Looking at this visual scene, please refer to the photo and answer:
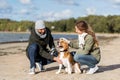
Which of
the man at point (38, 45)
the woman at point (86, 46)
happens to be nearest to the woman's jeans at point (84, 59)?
the woman at point (86, 46)

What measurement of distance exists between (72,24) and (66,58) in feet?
423

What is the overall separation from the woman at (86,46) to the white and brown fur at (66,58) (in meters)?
0.17

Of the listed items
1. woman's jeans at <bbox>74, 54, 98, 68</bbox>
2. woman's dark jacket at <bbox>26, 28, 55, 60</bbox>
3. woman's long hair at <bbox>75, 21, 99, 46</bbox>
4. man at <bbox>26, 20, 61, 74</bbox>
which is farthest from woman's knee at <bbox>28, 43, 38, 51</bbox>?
woman's long hair at <bbox>75, 21, 99, 46</bbox>

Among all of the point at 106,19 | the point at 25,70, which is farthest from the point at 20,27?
the point at 25,70

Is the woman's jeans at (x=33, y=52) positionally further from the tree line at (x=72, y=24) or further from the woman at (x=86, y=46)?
the tree line at (x=72, y=24)

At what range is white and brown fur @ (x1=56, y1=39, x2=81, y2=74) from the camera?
10672 mm

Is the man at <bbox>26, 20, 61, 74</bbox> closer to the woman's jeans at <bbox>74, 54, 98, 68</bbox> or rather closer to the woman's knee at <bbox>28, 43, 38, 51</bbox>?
the woman's knee at <bbox>28, 43, 38, 51</bbox>

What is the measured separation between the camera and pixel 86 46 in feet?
35.1

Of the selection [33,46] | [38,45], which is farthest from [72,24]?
[33,46]

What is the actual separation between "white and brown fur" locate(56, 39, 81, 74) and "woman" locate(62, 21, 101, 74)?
17cm

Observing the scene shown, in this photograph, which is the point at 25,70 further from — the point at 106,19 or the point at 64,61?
the point at 106,19

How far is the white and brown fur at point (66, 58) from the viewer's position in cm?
1067

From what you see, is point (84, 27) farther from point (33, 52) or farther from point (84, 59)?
point (33, 52)

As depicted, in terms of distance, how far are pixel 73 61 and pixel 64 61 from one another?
1.23 feet
